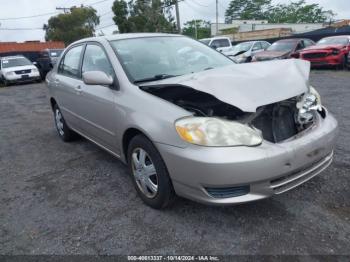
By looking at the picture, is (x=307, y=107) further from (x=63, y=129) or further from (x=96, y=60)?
(x=63, y=129)

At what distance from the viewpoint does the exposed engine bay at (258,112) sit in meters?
2.59

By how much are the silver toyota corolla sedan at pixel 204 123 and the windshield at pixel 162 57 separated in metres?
0.01

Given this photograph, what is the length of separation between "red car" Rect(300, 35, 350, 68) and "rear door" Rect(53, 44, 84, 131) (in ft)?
37.8

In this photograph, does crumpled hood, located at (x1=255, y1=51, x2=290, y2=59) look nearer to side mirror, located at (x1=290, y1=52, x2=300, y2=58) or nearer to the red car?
side mirror, located at (x1=290, y1=52, x2=300, y2=58)

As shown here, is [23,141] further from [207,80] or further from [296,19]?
[296,19]

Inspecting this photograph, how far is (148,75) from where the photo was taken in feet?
10.5

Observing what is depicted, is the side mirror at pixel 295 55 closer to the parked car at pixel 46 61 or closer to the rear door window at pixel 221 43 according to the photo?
the rear door window at pixel 221 43

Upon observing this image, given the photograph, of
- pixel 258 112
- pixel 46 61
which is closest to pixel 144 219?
pixel 258 112

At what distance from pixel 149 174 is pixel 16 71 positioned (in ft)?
50.7

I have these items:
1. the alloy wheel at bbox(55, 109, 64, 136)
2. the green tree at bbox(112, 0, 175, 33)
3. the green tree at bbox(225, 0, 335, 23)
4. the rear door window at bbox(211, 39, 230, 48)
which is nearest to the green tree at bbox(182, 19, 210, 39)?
the green tree at bbox(225, 0, 335, 23)

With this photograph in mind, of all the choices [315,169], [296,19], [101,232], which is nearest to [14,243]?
[101,232]

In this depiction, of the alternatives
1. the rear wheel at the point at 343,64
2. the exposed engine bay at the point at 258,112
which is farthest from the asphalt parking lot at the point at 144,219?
the rear wheel at the point at 343,64

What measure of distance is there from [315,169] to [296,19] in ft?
245

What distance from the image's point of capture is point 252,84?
2.55 meters
